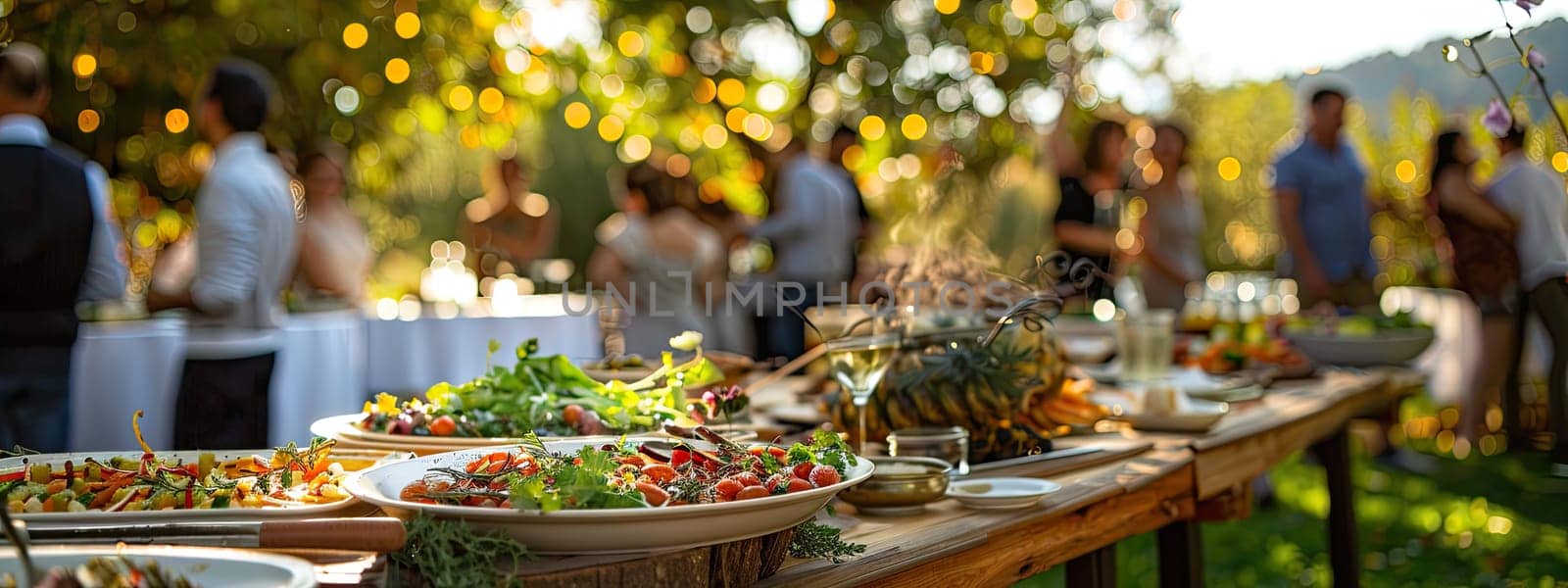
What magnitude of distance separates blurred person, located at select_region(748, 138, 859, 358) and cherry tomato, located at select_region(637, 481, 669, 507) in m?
4.14

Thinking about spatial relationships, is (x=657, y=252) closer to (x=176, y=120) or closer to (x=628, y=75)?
(x=628, y=75)

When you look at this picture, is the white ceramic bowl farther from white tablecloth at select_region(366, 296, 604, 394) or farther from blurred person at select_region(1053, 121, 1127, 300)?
white tablecloth at select_region(366, 296, 604, 394)

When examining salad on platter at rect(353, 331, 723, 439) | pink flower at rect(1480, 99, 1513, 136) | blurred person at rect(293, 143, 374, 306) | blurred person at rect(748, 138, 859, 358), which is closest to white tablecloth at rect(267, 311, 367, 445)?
blurred person at rect(293, 143, 374, 306)

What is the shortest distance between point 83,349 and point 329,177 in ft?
4.43

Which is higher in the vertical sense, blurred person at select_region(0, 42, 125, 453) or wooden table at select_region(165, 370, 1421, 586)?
blurred person at select_region(0, 42, 125, 453)

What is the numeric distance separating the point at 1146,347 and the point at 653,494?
219 centimetres

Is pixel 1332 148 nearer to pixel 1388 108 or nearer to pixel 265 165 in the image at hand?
pixel 265 165

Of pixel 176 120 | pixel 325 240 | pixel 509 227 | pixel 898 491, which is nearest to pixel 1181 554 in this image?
pixel 898 491

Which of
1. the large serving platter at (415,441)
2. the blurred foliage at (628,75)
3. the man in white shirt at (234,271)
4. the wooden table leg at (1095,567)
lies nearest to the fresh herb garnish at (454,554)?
the large serving platter at (415,441)

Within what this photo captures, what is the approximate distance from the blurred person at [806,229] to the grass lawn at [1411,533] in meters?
1.76

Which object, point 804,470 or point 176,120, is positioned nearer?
point 804,470

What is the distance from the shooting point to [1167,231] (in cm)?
484

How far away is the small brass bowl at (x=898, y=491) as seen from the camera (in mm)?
1463

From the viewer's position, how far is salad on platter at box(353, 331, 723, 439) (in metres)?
1.58
